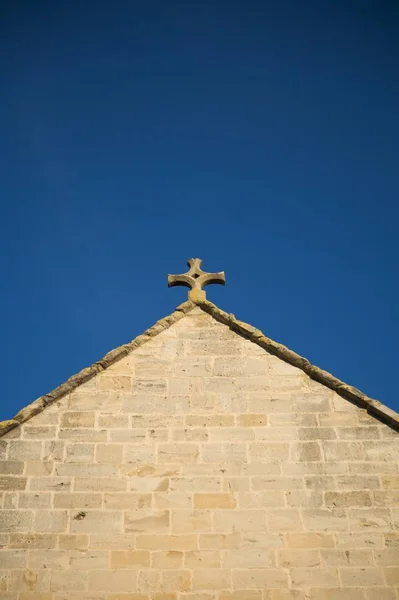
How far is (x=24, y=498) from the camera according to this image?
6336mm

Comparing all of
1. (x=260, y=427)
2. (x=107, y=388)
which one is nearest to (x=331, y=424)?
(x=260, y=427)

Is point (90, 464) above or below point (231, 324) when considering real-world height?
below

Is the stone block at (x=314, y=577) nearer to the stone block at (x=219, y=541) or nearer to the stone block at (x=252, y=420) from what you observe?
the stone block at (x=219, y=541)

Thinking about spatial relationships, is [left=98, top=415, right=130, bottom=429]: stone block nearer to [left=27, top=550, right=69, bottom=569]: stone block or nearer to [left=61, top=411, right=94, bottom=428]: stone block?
[left=61, top=411, right=94, bottom=428]: stone block

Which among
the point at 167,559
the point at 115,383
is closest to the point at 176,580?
the point at 167,559

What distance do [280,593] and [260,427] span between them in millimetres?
1721

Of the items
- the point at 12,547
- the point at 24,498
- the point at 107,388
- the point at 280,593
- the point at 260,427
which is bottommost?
the point at 280,593

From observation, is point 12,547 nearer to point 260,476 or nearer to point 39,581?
point 39,581

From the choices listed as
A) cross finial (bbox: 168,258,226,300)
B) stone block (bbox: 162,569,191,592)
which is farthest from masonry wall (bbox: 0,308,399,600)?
cross finial (bbox: 168,258,226,300)

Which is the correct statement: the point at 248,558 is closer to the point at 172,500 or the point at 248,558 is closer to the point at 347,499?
the point at 172,500

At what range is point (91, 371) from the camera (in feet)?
24.0

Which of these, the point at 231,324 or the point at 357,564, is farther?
the point at 231,324

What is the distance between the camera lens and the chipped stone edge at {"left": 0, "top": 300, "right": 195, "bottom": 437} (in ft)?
22.4

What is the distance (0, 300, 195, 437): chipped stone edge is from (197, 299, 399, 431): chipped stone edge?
1.51 feet
